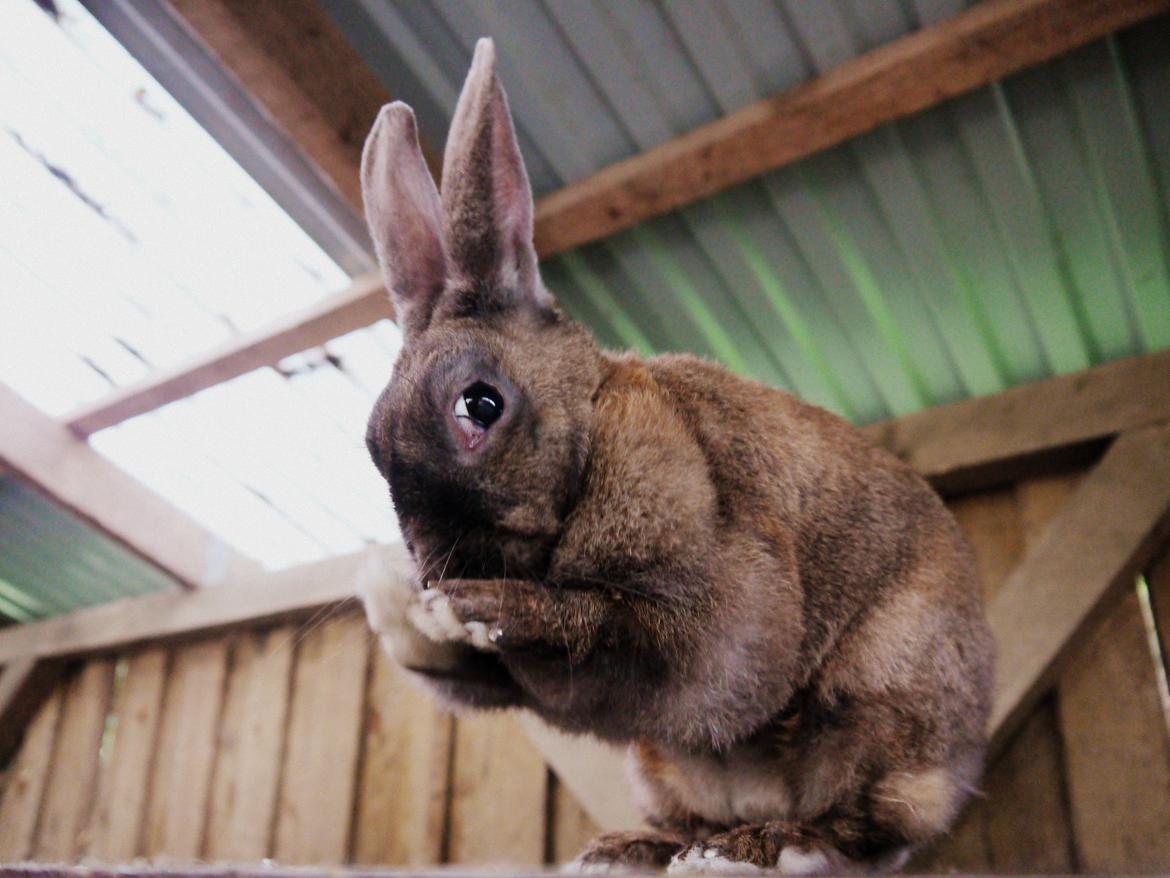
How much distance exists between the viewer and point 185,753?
17.5 ft

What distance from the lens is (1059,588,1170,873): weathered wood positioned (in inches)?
119

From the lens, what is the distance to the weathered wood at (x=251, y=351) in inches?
144

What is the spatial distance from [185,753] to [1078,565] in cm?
412

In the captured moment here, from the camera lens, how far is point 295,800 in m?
4.79

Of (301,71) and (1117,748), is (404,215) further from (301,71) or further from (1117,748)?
(1117,748)

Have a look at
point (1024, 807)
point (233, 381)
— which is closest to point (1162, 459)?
point (1024, 807)

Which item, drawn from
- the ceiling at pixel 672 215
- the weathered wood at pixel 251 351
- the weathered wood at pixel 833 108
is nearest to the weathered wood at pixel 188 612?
the ceiling at pixel 672 215

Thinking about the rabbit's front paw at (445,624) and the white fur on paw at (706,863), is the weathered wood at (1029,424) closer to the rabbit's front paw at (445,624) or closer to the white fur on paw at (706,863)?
the white fur on paw at (706,863)

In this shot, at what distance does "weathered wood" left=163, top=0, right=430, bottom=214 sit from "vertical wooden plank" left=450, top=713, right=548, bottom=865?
2.10 metres

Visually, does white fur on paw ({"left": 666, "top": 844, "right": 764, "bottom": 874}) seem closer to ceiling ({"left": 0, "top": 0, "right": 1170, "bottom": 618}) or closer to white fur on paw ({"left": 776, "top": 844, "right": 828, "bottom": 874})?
white fur on paw ({"left": 776, "top": 844, "right": 828, "bottom": 874})

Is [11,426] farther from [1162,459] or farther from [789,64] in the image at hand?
[1162,459]

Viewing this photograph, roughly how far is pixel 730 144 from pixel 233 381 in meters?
2.30

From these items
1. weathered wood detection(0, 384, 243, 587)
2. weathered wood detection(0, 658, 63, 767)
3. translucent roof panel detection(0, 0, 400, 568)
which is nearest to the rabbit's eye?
translucent roof panel detection(0, 0, 400, 568)

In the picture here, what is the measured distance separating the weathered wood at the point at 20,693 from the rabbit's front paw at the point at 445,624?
16.6ft
